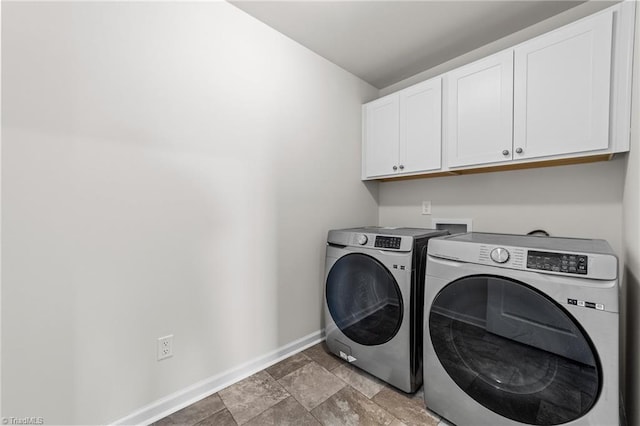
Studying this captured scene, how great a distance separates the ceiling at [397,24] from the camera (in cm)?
150

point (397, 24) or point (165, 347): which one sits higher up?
point (397, 24)

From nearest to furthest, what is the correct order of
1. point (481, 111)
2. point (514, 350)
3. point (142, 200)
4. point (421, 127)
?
point (514, 350), point (142, 200), point (481, 111), point (421, 127)

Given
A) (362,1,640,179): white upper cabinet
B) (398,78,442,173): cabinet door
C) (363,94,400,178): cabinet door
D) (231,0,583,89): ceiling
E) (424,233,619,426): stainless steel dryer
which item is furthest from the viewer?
(363,94,400,178): cabinet door

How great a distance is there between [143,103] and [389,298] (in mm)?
1641

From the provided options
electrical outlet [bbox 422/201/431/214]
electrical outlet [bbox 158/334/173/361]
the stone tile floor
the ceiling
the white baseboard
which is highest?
the ceiling

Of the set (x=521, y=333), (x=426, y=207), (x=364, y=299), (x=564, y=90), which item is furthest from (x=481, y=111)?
(x=364, y=299)

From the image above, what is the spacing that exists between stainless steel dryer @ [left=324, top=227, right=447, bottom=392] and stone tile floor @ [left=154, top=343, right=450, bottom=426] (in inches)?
3.3

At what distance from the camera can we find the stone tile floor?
1.25 metres

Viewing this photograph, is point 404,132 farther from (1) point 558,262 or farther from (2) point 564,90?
(1) point 558,262

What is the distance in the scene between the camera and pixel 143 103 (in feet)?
4.05

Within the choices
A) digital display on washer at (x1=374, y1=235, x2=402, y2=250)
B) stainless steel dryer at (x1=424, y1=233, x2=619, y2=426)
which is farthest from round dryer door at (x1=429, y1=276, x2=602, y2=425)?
digital display on washer at (x1=374, y1=235, x2=402, y2=250)

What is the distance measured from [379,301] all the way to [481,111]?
135 centimetres

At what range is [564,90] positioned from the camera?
1.33 metres

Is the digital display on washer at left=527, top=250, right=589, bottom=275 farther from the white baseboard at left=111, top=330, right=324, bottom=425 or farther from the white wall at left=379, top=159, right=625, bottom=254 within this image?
the white baseboard at left=111, top=330, right=324, bottom=425
